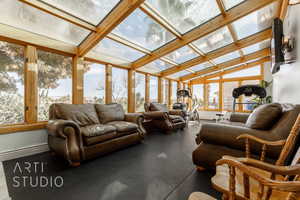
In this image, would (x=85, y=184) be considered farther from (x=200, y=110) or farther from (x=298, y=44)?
(x=200, y=110)

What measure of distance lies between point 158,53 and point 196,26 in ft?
4.28

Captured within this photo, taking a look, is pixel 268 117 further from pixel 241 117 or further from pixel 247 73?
pixel 247 73

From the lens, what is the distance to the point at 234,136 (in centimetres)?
163

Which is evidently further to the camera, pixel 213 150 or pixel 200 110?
pixel 200 110

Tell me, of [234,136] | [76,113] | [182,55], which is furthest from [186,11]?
[76,113]

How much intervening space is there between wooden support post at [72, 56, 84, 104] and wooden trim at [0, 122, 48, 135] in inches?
33.1

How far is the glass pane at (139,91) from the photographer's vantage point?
5.08 metres

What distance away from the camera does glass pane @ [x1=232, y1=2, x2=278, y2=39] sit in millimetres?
3276

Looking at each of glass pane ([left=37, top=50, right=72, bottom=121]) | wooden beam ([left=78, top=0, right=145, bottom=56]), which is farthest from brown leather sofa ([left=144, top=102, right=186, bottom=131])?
wooden beam ([left=78, top=0, right=145, bottom=56])

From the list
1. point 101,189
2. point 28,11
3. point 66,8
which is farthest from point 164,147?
point 28,11

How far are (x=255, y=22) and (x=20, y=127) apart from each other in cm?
597

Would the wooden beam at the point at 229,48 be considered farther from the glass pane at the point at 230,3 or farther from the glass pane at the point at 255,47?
the glass pane at the point at 230,3

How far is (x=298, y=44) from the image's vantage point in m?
2.10

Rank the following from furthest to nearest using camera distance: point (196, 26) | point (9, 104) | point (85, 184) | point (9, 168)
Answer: point (196, 26) → point (9, 104) → point (9, 168) → point (85, 184)
